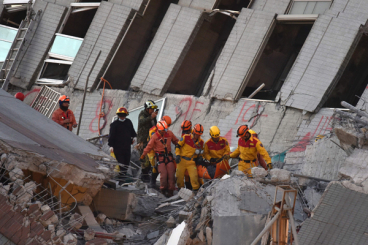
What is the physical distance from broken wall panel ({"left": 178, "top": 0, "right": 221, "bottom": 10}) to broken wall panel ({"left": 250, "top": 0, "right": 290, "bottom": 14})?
127 cm

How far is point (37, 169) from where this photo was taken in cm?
610

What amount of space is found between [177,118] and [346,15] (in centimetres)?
480

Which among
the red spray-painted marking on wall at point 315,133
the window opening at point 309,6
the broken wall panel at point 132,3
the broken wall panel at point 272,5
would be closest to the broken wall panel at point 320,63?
the red spray-painted marking on wall at point 315,133

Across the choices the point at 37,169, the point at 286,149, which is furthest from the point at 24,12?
the point at 37,169

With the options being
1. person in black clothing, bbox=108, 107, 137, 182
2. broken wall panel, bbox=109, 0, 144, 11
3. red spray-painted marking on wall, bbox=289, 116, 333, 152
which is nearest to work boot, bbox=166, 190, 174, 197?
person in black clothing, bbox=108, 107, 137, 182

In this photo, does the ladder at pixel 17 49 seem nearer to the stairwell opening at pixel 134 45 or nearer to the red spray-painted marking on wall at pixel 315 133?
the stairwell opening at pixel 134 45

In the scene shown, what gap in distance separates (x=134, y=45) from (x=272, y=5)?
4.68 m

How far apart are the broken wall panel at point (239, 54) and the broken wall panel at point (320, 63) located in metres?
1.27

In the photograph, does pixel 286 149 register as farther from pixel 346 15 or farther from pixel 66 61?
pixel 66 61

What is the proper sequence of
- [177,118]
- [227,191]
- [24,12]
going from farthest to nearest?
1. [24,12]
2. [177,118]
3. [227,191]

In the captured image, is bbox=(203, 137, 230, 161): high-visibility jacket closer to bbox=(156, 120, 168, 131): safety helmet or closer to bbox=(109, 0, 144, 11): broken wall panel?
bbox=(156, 120, 168, 131): safety helmet

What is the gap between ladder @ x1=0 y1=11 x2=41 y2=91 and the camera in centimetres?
1522

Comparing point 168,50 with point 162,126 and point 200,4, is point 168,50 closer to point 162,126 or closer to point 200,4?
point 200,4

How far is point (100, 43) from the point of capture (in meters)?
14.7
